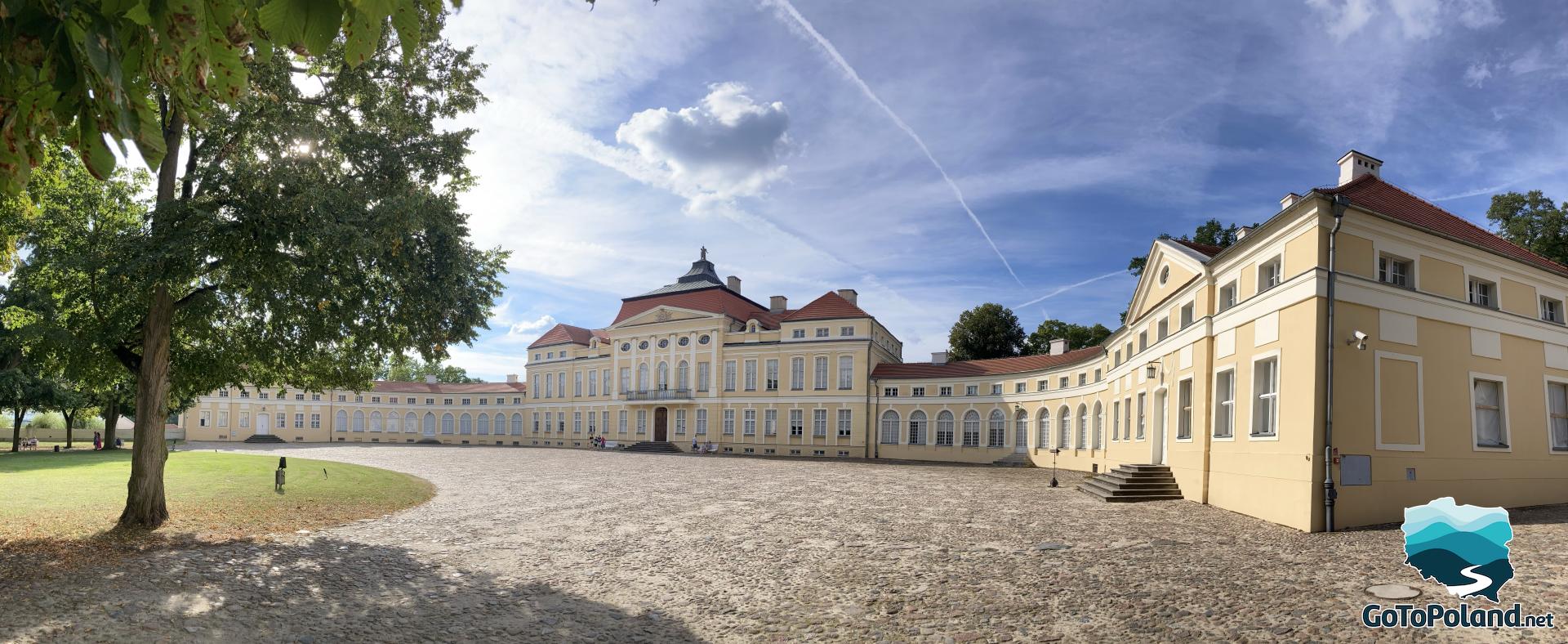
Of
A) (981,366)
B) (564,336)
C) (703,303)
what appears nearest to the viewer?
(981,366)

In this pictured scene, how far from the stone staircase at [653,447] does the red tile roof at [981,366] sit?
15.4 metres

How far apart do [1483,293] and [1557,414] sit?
3.45 meters

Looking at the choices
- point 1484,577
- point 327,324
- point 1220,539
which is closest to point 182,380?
point 327,324

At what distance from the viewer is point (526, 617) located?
8062 mm

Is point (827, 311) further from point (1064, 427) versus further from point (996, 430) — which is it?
point (1064, 427)

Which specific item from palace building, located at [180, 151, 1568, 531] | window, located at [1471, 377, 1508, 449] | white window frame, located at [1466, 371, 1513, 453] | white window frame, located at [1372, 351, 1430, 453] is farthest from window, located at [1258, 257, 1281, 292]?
window, located at [1471, 377, 1508, 449]

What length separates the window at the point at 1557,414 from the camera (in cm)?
1658

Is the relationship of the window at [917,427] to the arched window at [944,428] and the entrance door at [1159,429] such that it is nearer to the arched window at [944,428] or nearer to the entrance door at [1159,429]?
the arched window at [944,428]

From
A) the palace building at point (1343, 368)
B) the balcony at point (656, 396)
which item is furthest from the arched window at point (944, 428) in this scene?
the balcony at point (656, 396)

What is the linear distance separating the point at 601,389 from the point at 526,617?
56.6 metres

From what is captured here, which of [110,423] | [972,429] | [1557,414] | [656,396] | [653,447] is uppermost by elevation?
[1557,414]

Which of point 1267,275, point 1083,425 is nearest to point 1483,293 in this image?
point 1267,275

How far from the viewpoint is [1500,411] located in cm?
1574

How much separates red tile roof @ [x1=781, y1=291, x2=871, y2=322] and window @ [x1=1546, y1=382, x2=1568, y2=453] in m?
36.1
